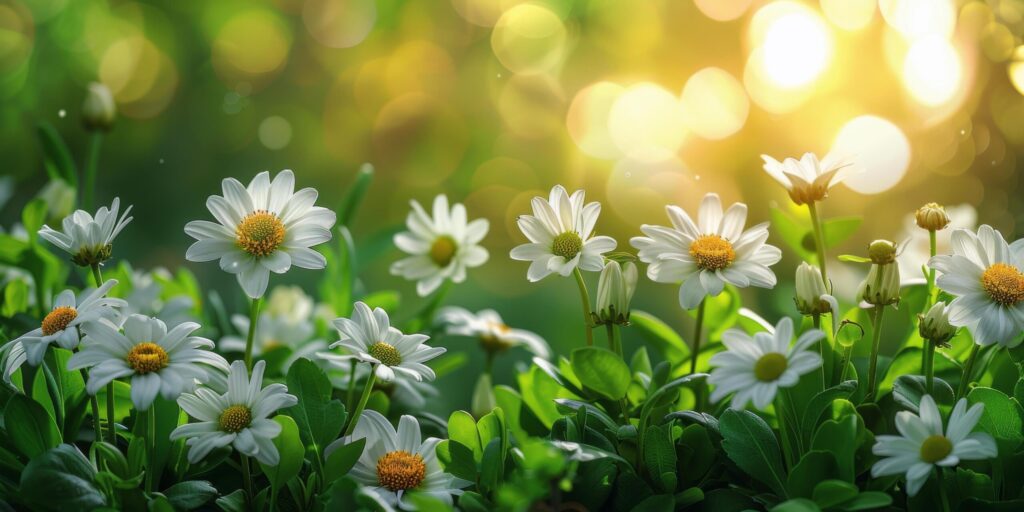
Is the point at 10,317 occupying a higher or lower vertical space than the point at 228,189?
lower

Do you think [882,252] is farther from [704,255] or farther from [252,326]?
[252,326]

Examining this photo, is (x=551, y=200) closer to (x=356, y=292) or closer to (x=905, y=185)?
(x=356, y=292)

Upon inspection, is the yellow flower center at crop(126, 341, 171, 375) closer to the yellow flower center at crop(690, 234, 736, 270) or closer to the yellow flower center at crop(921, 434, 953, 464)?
the yellow flower center at crop(690, 234, 736, 270)

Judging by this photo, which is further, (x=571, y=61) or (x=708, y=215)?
(x=571, y=61)

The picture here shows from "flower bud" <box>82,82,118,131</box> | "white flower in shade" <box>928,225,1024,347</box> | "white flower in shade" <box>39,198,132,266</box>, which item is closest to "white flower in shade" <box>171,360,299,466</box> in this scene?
"white flower in shade" <box>39,198,132,266</box>

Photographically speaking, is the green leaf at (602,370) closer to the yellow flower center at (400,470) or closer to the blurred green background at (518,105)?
the yellow flower center at (400,470)

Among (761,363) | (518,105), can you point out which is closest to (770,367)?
(761,363)

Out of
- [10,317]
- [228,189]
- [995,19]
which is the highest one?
[995,19]

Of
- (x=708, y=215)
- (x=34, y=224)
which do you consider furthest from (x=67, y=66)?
(x=708, y=215)
